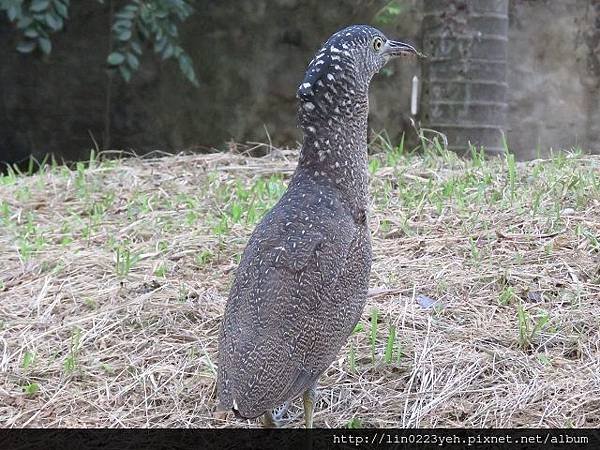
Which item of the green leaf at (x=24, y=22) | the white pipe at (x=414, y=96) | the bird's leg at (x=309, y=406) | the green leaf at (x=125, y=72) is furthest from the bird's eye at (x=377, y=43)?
the white pipe at (x=414, y=96)

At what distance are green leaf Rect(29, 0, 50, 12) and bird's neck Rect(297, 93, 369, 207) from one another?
415 cm

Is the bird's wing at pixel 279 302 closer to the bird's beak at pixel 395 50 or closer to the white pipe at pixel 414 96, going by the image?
the bird's beak at pixel 395 50

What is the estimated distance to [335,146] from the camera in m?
3.57

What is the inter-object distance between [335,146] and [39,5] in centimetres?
433

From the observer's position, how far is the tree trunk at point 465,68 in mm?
6270

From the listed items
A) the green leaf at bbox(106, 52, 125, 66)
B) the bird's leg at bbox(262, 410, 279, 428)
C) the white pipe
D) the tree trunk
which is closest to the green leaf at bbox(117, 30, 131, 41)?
the green leaf at bbox(106, 52, 125, 66)

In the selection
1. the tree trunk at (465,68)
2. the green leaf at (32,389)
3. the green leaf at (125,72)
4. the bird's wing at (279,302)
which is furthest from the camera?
the green leaf at (125,72)

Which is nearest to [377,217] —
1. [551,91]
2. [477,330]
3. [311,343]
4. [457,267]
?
[457,267]

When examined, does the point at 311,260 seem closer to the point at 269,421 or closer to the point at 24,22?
the point at 269,421

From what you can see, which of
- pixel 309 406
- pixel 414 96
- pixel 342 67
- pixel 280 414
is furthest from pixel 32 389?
pixel 414 96

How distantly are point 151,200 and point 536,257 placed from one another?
7.22ft

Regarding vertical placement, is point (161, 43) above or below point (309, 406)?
above

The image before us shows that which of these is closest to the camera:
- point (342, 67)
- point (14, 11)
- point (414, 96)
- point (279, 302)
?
point (279, 302)

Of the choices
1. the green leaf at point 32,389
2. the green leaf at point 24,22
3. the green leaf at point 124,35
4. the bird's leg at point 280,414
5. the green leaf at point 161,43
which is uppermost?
the green leaf at point 24,22
